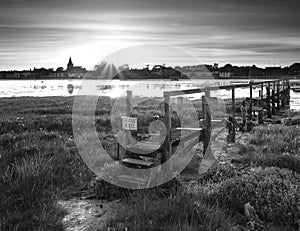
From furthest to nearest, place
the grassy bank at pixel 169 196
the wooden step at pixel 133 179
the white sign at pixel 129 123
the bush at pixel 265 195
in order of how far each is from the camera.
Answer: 1. the white sign at pixel 129 123
2. the wooden step at pixel 133 179
3. the bush at pixel 265 195
4. the grassy bank at pixel 169 196

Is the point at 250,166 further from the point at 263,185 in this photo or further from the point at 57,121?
the point at 57,121

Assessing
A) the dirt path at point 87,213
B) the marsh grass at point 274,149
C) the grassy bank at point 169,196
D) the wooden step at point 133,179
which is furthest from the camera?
the marsh grass at point 274,149

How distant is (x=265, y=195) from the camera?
5.80 metres

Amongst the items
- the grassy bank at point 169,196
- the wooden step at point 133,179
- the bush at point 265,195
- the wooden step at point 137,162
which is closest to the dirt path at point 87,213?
the grassy bank at point 169,196

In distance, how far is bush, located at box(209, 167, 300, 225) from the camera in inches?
212

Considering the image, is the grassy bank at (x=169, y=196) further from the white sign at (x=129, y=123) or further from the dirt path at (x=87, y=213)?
the white sign at (x=129, y=123)

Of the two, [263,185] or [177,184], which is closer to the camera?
[263,185]

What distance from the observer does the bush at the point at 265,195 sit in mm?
5383

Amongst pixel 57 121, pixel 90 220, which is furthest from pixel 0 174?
pixel 57 121

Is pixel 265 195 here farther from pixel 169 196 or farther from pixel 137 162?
pixel 137 162

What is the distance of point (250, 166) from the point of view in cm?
825

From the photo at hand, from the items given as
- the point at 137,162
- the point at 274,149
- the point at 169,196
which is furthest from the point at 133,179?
the point at 274,149

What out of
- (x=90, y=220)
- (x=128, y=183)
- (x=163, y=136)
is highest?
(x=163, y=136)

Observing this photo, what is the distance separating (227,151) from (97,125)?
7.02 metres
